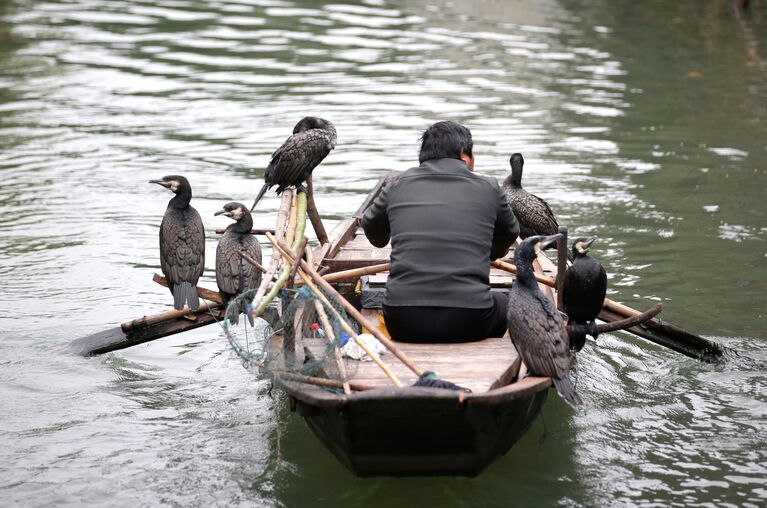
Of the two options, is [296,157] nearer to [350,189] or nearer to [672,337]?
[672,337]

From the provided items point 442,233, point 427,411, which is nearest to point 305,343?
point 442,233

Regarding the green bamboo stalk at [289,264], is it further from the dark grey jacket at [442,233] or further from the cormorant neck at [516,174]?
the cormorant neck at [516,174]

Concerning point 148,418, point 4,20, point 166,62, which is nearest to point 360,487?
point 148,418

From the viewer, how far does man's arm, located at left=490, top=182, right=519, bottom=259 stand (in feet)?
19.6

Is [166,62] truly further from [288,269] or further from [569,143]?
[288,269]

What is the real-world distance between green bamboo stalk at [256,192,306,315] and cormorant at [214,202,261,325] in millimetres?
370

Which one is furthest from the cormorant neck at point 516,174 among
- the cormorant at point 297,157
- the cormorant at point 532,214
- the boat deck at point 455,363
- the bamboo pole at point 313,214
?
the boat deck at point 455,363

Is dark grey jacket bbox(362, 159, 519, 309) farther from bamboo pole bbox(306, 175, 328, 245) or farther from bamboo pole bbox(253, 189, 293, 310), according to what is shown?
bamboo pole bbox(306, 175, 328, 245)

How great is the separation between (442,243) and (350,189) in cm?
663

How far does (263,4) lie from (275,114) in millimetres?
10081

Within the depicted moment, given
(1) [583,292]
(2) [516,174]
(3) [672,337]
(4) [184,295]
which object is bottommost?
(3) [672,337]

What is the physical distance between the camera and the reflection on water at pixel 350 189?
245 inches

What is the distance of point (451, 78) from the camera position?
1773cm

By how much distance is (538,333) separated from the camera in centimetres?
548
